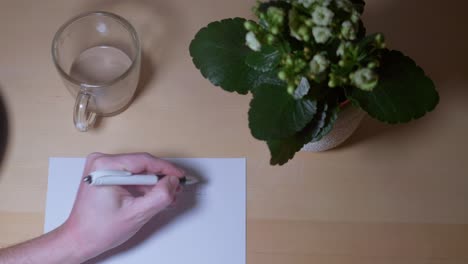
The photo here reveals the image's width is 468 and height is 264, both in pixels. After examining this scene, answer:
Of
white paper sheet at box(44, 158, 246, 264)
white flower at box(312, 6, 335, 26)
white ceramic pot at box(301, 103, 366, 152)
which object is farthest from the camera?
white paper sheet at box(44, 158, 246, 264)

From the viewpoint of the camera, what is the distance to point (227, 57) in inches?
19.4

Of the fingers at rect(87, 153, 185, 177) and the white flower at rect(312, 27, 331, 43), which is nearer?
the white flower at rect(312, 27, 331, 43)

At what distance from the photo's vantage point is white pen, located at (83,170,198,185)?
22.5 inches

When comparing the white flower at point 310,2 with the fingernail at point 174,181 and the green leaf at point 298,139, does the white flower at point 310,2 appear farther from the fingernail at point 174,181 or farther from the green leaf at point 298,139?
the fingernail at point 174,181

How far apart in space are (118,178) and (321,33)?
0.30 meters

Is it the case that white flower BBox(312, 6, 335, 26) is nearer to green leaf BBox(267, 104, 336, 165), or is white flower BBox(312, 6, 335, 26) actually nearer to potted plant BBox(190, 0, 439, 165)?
potted plant BBox(190, 0, 439, 165)

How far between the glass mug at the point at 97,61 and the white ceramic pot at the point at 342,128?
0.81 feet

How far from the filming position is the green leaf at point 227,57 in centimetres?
49

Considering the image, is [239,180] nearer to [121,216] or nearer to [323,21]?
[121,216]

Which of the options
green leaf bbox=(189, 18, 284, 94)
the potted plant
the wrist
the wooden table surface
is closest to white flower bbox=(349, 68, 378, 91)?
the potted plant

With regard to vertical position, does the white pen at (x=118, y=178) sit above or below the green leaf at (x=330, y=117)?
below

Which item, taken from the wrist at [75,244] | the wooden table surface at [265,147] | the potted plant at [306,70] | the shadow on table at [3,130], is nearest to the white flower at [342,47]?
the potted plant at [306,70]

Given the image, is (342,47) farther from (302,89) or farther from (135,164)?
(135,164)

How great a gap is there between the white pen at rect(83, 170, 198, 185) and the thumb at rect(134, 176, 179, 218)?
0.01m
